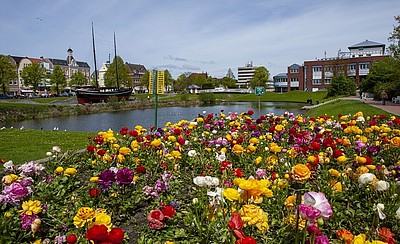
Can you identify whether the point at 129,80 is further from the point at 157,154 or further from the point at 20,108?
the point at 157,154

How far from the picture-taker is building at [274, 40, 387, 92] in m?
64.4

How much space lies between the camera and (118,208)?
2.93m

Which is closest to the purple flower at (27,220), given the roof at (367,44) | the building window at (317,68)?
the building window at (317,68)

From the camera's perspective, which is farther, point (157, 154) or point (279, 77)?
point (279, 77)

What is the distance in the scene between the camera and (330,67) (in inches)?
2657

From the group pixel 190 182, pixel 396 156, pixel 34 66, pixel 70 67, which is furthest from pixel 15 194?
pixel 70 67

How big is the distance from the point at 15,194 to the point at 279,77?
292ft

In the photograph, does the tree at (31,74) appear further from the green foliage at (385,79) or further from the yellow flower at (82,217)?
the yellow flower at (82,217)

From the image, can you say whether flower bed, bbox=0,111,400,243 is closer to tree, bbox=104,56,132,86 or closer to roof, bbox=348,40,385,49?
tree, bbox=104,56,132,86

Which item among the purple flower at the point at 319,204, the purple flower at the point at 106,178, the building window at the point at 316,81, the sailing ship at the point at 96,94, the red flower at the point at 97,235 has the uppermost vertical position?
the building window at the point at 316,81

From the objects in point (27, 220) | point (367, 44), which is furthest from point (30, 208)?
point (367, 44)

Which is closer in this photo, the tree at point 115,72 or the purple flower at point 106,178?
the purple flower at point 106,178

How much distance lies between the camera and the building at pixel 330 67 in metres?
64.4

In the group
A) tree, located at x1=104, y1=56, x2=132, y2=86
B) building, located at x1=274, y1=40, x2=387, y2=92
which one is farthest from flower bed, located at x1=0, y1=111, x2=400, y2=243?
building, located at x1=274, y1=40, x2=387, y2=92
